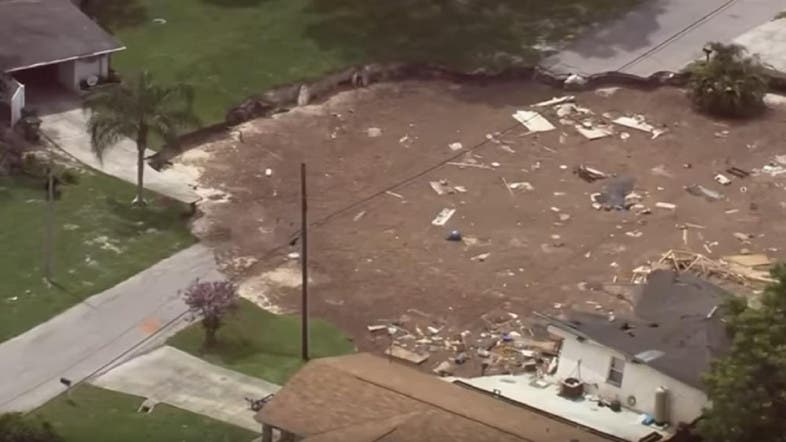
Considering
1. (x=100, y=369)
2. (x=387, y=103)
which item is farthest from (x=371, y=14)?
(x=100, y=369)

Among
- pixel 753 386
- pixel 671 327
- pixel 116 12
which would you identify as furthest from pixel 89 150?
pixel 753 386

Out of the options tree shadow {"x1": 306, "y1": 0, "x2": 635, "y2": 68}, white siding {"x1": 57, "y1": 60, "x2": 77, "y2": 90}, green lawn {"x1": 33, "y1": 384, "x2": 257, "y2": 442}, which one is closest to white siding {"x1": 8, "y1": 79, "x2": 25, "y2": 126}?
white siding {"x1": 57, "y1": 60, "x2": 77, "y2": 90}

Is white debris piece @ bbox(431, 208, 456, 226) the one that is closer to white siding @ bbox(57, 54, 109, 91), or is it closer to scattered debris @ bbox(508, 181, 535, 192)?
scattered debris @ bbox(508, 181, 535, 192)


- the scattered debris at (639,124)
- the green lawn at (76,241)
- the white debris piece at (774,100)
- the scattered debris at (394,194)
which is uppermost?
the white debris piece at (774,100)

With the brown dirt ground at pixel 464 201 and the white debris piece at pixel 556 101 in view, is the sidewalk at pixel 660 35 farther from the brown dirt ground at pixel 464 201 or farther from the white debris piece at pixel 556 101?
the brown dirt ground at pixel 464 201

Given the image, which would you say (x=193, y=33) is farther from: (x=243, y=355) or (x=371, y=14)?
Result: (x=243, y=355)

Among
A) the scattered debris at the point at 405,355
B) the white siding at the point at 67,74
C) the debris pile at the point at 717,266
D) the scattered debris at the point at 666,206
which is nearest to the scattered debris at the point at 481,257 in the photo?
the debris pile at the point at 717,266
